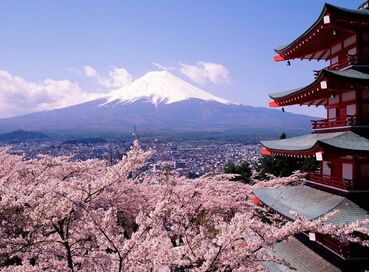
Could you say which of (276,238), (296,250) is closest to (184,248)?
(276,238)

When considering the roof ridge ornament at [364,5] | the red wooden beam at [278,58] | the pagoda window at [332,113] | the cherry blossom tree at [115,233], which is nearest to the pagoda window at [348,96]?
the pagoda window at [332,113]

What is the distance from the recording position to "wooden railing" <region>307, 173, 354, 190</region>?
28.6 feet

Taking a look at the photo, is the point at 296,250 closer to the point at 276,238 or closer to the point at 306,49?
the point at 276,238

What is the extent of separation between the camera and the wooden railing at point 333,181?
28.6ft

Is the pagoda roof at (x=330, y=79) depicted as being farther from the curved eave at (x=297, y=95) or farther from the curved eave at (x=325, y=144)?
the curved eave at (x=325, y=144)

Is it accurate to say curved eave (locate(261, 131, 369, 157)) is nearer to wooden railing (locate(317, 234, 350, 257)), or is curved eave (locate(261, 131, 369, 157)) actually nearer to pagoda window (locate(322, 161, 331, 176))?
pagoda window (locate(322, 161, 331, 176))

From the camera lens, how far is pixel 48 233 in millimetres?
7508

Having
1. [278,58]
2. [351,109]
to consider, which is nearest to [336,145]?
[351,109]

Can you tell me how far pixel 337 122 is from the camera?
9594mm

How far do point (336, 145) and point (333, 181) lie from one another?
1.44 m

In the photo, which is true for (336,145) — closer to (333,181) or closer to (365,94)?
(333,181)

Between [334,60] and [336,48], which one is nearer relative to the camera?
[336,48]

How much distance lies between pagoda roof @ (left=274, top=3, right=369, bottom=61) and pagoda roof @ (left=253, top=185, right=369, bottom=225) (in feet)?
12.3

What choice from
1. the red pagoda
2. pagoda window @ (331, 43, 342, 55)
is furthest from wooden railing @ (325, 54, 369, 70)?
pagoda window @ (331, 43, 342, 55)
